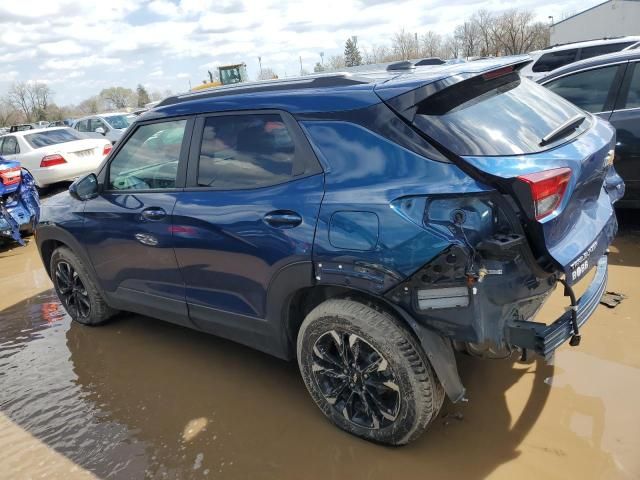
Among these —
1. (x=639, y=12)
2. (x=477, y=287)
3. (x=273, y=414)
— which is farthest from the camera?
(x=639, y=12)

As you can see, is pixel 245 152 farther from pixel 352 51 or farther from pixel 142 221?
pixel 352 51

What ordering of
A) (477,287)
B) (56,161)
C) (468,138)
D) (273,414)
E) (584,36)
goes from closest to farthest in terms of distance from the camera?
1. (477,287)
2. (468,138)
3. (273,414)
4. (56,161)
5. (584,36)

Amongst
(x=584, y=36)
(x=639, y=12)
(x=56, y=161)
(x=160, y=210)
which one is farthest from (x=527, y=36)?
(x=160, y=210)

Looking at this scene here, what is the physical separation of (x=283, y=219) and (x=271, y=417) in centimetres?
121

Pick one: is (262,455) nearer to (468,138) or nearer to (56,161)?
(468,138)

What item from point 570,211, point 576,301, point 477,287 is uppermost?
point 570,211

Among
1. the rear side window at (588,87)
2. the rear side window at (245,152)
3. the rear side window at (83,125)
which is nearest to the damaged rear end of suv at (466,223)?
the rear side window at (245,152)

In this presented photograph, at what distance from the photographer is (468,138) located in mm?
2395

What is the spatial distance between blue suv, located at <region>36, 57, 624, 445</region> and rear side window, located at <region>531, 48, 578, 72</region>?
943 centimetres

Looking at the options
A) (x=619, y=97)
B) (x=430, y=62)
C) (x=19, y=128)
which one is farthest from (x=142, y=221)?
(x=19, y=128)

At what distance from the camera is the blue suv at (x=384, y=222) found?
89.3 inches

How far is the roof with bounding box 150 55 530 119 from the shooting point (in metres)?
2.58

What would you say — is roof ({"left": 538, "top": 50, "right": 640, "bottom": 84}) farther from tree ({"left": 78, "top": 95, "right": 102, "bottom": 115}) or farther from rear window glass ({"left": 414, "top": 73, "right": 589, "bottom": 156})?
tree ({"left": 78, "top": 95, "right": 102, "bottom": 115})

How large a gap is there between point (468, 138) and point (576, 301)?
0.92m
